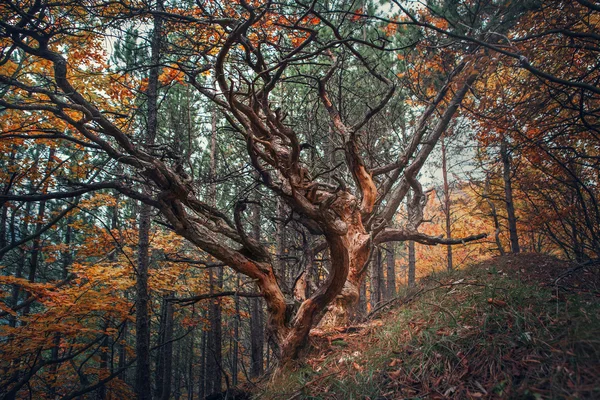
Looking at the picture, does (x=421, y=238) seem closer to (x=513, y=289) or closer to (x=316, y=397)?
(x=513, y=289)

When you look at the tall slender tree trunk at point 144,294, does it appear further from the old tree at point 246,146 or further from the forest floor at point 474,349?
the forest floor at point 474,349

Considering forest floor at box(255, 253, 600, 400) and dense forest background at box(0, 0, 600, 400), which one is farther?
dense forest background at box(0, 0, 600, 400)

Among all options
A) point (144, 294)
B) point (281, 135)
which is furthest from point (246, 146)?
point (144, 294)

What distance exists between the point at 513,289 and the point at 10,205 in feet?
34.9

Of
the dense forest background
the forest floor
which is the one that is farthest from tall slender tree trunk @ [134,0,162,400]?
the forest floor

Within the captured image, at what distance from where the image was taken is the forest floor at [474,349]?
173cm

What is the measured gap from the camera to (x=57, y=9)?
14.5 ft

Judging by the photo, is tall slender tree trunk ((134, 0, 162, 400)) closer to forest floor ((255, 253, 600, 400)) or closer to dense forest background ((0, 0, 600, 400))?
dense forest background ((0, 0, 600, 400))

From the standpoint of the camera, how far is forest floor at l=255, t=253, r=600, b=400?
1.73 meters

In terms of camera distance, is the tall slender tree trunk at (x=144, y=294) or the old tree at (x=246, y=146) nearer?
the old tree at (x=246, y=146)

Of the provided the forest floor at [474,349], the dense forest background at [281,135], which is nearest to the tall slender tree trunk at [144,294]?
the dense forest background at [281,135]

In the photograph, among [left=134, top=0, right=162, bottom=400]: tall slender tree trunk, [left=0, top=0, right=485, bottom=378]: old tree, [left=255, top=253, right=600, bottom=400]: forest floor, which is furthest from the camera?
[left=134, top=0, right=162, bottom=400]: tall slender tree trunk

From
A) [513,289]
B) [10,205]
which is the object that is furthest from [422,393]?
[10,205]

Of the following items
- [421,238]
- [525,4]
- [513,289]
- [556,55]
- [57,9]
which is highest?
[57,9]
